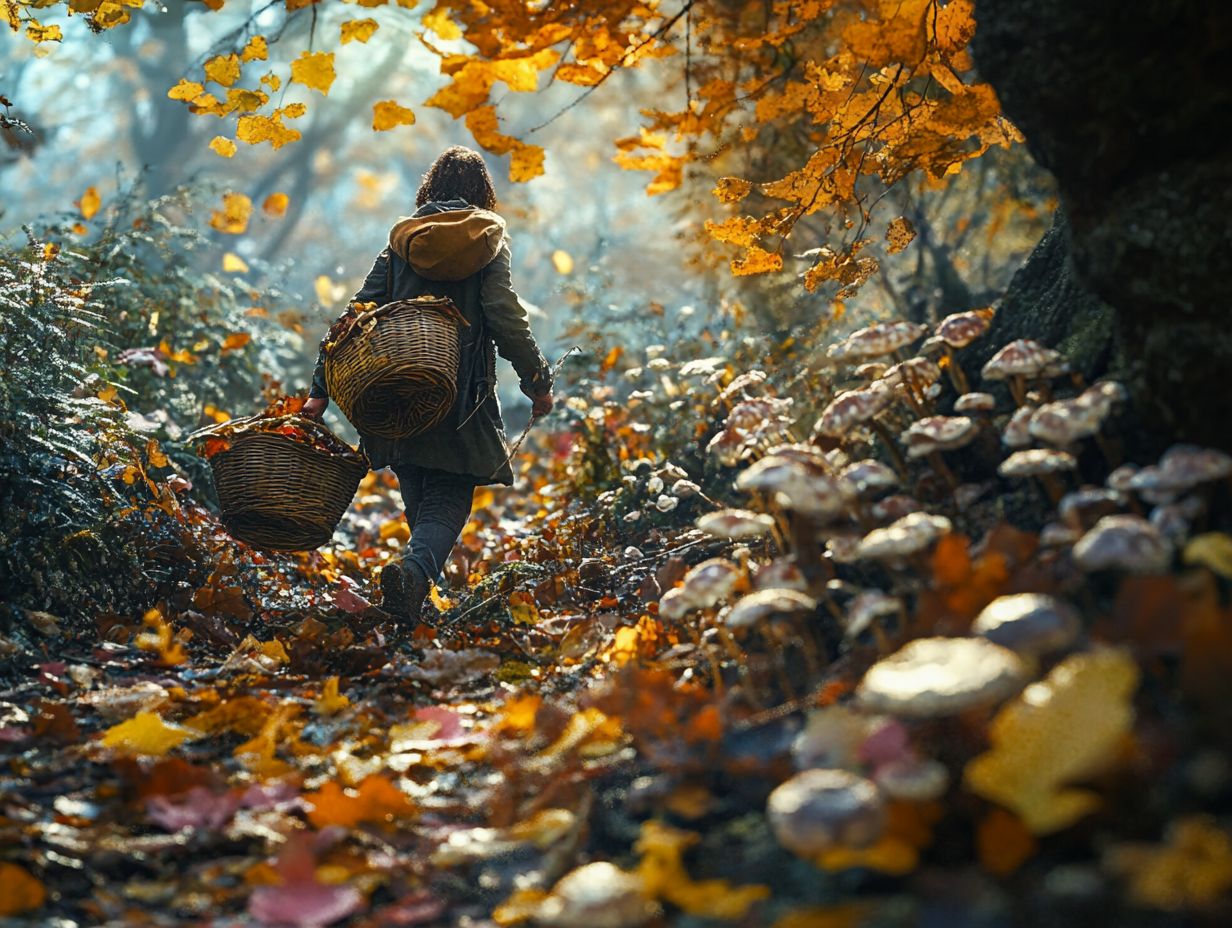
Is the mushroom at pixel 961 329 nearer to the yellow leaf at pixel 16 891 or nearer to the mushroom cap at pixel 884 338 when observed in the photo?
the mushroom cap at pixel 884 338

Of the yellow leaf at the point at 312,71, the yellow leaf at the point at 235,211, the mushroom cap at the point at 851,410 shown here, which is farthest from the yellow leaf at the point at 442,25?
the yellow leaf at the point at 235,211

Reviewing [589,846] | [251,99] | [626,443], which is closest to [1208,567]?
[589,846]

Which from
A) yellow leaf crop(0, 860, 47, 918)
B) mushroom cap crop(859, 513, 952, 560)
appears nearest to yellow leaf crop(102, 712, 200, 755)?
yellow leaf crop(0, 860, 47, 918)

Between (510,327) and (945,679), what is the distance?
11.0 feet

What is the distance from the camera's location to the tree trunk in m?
2.52

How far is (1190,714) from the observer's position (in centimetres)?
185

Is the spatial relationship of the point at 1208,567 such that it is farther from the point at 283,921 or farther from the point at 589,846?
the point at 283,921

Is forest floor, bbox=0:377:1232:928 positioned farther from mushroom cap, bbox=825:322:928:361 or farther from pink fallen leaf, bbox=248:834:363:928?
mushroom cap, bbox=825:322:928:361

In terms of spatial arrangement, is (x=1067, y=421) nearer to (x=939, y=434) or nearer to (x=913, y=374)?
(x=939, y=434)

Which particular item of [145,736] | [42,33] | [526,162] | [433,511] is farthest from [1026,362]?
[42,33]

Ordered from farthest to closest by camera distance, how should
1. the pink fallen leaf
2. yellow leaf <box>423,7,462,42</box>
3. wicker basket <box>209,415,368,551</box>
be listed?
wicker basket <box>209,415,368,551</box> < yellow leaf <box>423,7,462,42</box> < the pink fallen leaf

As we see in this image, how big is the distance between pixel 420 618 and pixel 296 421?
98 centimetres

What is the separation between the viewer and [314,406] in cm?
466

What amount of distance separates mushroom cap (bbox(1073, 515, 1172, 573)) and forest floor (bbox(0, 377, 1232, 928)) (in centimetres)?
6
